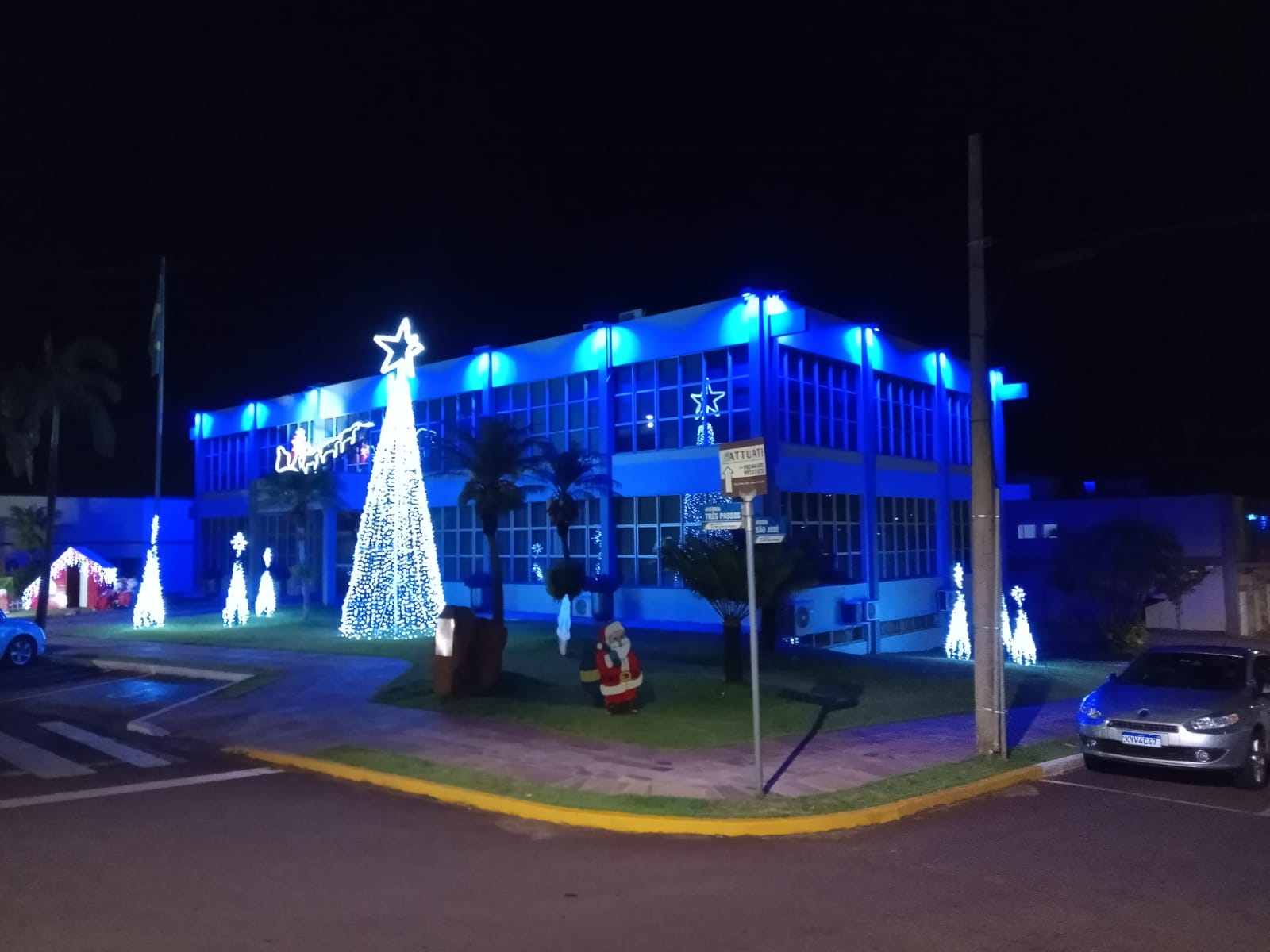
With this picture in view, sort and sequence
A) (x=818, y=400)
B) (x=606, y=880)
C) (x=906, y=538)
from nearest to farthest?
(x=606, y=880) < (x=818, y=400) < (x=906, y=538)

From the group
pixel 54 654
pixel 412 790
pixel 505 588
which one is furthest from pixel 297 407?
pixel 412 790

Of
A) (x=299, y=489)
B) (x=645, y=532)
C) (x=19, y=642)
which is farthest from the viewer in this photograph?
(x=299, y=489)

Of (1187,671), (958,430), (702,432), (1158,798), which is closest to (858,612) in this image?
(702,432)

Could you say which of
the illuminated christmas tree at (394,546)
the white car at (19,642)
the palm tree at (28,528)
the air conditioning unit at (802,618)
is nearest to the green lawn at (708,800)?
the illuminated christmas tree at (394,546)

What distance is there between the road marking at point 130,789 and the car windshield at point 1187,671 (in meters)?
10.0

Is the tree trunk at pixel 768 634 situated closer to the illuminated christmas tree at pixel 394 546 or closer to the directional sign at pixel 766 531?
the illuminated christmas tree at pixel 394 546

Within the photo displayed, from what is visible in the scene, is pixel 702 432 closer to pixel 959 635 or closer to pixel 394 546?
pixel 394 546

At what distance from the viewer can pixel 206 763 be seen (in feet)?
38.7

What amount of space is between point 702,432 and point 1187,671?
16.9 meters

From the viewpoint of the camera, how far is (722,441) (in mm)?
27000

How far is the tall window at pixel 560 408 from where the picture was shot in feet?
100

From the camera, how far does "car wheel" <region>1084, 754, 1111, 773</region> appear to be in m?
11.0

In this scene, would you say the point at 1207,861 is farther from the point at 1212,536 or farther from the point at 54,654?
the point at 1212,536

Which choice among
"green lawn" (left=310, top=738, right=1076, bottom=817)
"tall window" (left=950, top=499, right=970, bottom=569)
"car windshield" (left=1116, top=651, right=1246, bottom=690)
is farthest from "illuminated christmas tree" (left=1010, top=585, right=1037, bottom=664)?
"green lawn" (left=310, top=738, right=1076, bottom=817)
